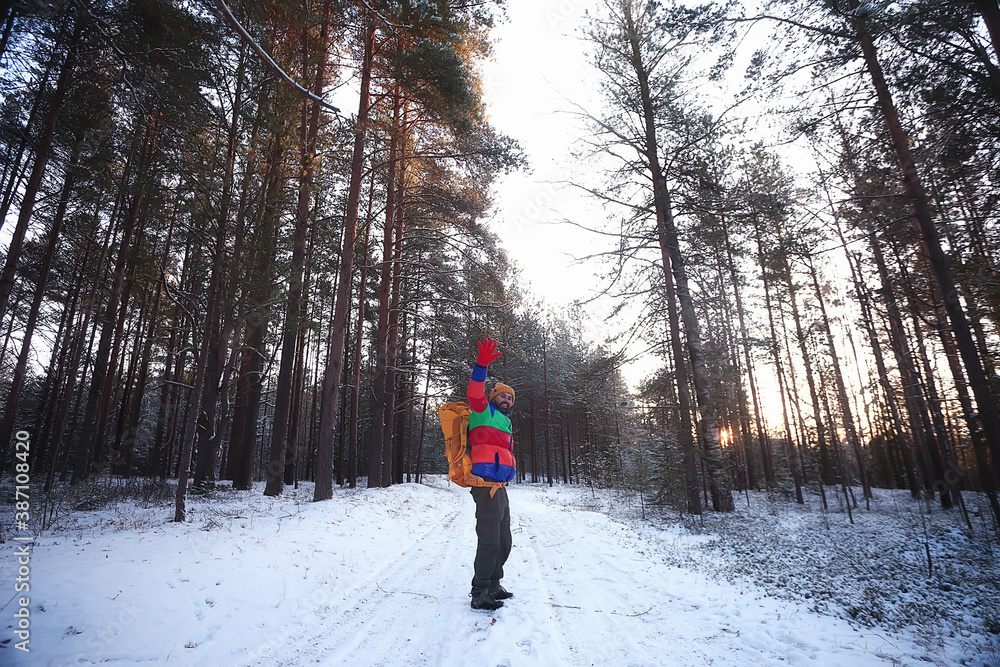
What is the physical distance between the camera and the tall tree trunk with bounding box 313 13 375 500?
9808mm

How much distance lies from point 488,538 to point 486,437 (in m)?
0.99

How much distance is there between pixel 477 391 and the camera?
4.12 m

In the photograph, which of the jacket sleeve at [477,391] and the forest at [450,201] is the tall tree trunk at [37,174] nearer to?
the forest at [450,201]

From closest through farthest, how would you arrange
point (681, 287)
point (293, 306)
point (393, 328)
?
point (681, 287) → point (293, 306) → point (393, 328)

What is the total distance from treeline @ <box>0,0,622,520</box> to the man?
9.67ft

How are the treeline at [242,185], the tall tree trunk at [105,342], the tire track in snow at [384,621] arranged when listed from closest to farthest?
the tire track in snow at [384,621]
the treeline at [242,185]
the tall tree trunk at [105,342]

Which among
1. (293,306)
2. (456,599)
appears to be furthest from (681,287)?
(293,306)

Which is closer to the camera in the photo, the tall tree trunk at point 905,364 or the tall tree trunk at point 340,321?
the tall tree trunk at point 340,321

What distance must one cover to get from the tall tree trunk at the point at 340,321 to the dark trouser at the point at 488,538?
21.8 feet

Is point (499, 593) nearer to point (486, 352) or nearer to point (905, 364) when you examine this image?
point (486, 352)

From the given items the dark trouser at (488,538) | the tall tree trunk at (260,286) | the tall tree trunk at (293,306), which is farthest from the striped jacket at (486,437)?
the tall tree trunk at (293,306)

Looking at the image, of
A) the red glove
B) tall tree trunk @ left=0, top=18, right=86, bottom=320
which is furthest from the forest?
the red glove

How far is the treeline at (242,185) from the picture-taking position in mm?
5742

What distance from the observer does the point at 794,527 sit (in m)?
9.05
